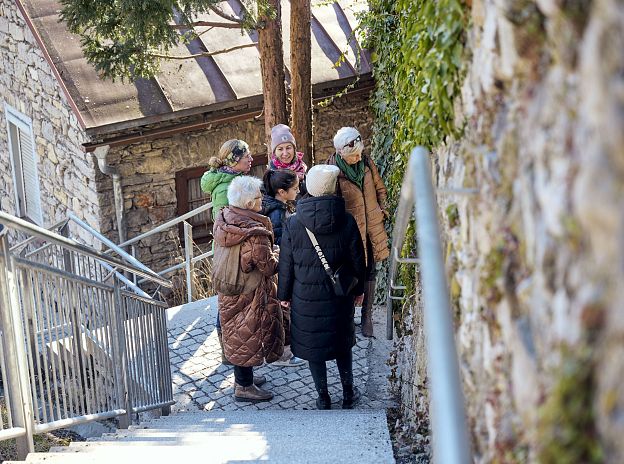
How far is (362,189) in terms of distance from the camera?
592 cm

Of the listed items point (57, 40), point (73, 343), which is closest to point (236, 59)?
point (57, 40)

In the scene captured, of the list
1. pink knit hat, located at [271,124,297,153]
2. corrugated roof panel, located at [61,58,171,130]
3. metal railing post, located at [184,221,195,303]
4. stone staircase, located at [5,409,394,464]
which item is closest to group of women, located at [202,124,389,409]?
pink knit hat, located at [271,124,297,153]

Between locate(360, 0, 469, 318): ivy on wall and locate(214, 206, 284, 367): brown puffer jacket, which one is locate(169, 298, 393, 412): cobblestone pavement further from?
locate(360, 0, 469, 318): ivy on wall

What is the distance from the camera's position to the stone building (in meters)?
9.70

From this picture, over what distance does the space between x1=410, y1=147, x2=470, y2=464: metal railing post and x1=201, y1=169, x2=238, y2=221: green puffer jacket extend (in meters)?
3.87

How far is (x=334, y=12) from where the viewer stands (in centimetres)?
1179

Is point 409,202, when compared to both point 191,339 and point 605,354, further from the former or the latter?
point 191,339

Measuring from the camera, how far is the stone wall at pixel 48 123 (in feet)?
33.1

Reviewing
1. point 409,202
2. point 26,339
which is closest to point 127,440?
point 26,339

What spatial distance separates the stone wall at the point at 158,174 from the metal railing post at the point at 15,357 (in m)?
6.05

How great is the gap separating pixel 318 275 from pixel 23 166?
8.29m

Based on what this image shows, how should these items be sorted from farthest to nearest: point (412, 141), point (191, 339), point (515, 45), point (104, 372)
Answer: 1. point (191, 339)
2. point (104, 372)
3. point (412, 141)
4. point (515, 45)

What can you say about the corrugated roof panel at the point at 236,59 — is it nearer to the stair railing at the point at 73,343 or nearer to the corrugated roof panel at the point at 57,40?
the corrugated roof panel at the point at 57,40

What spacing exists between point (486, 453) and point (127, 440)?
2.63 meters
